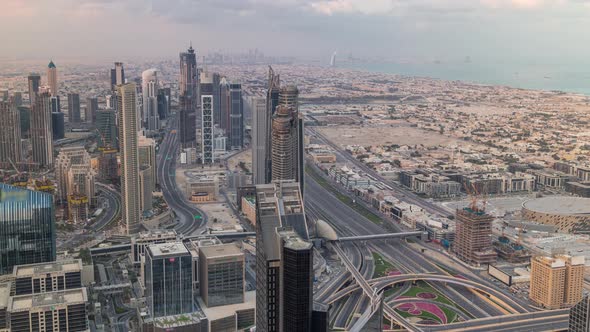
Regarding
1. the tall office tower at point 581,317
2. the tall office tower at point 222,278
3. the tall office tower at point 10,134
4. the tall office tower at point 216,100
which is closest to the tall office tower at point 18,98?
the tall office tower at point 10,134

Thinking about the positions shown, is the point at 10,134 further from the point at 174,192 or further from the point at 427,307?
the point at 427,307

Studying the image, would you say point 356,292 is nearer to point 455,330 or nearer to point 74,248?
point 455,330

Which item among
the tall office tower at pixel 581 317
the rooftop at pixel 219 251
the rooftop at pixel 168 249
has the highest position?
the tall office tower at pixel 581 317

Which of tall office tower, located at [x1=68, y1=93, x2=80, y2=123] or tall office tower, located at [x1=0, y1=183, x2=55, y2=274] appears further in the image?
tall office tower, located at [x1=68, y1=93, x2=80, y2=123]

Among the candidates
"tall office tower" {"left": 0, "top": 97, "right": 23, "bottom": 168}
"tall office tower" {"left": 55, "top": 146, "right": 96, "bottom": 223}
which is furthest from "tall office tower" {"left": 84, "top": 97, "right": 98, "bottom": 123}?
"tall office tower" {"left": 55, "top": 146, "right": 96, "bottom": 223}

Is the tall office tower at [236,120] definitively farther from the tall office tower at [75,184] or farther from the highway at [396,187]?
the tall office tower at [75,184]

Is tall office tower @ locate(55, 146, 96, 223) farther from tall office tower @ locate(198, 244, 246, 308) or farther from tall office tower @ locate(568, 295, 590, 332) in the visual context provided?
tall office tower @ locate(568, 295, 590, 332)

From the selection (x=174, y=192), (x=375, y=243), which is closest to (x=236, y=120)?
(x=174, y=192)
